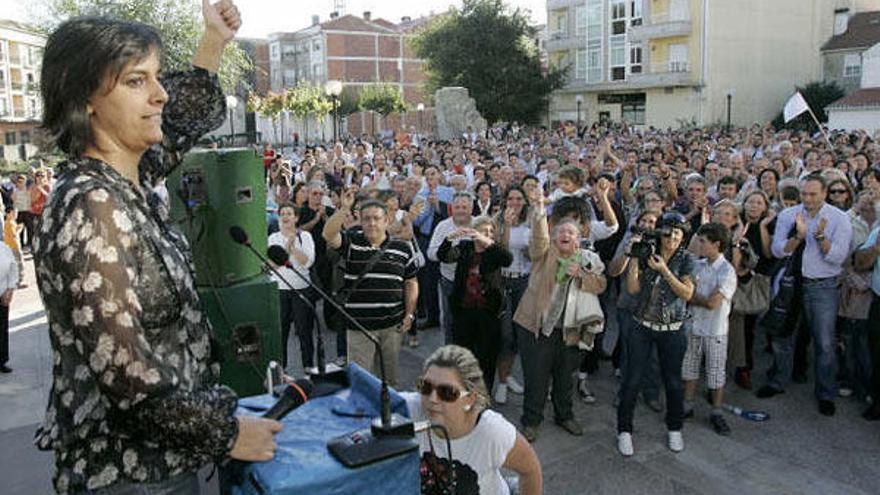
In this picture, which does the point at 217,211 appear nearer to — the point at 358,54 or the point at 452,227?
the point at 452,227

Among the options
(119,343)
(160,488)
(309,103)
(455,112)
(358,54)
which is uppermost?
(358,54)

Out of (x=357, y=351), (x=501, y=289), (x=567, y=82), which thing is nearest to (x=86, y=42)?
(x=357, y=351)

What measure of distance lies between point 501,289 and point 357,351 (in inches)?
55.2

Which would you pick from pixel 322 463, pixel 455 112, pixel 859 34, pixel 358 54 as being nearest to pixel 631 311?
pixel 322 463

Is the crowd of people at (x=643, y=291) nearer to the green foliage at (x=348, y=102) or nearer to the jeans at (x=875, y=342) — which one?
the jeans at (x=875, y=342)

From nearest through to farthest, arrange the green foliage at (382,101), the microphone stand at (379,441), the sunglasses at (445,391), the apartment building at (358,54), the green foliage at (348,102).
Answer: the microphone stand at (379,441) < the sunglasses at (445,391) < the green foliage at (382,101) < the green foliage at (348,102) < the apartment building at (358,54)

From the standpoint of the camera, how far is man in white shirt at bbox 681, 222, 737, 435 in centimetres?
550

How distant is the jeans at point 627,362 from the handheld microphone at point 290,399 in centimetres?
361

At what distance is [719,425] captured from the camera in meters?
5.43

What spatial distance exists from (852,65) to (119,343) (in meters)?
43.4

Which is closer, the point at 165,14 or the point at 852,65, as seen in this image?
the point at 165,14

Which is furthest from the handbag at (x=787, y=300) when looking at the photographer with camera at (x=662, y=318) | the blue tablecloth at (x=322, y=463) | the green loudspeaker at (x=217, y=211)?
the blue tablecloth at (x=322, y=463)

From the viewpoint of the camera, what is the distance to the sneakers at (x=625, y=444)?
5043mm

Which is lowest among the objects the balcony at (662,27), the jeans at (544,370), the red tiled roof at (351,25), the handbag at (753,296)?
the jeans at (544,370)
